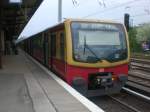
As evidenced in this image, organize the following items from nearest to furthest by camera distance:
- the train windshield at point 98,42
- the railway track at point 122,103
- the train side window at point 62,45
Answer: the railway track at point 122,103
the train windshield at point 98,42
the train side window at point 62,45

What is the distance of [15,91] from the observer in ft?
40.4

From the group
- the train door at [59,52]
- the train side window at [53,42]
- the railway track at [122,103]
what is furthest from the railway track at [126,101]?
the train side window at [53,42]

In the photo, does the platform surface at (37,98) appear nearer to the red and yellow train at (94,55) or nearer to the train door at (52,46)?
the red and yellow train at (94,55)

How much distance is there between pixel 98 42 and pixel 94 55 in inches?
19.3

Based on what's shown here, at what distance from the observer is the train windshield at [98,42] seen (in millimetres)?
13305

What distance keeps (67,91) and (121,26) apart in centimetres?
359

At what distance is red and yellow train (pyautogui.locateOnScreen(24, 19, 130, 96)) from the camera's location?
13094 millimetres

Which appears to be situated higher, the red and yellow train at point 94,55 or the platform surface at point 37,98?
the red and yellow train at point 94,55

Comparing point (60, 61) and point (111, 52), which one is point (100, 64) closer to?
point (111, 52)

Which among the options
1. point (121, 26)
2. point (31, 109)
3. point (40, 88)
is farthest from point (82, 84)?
point (31, 109)

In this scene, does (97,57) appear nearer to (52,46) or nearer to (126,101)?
(126,101)

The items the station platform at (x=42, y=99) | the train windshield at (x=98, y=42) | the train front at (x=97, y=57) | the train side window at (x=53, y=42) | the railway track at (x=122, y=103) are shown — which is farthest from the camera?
the train side window at (x=53, y=42)

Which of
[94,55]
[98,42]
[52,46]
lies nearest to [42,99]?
[94,55]

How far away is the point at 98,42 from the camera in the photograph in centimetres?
1360
